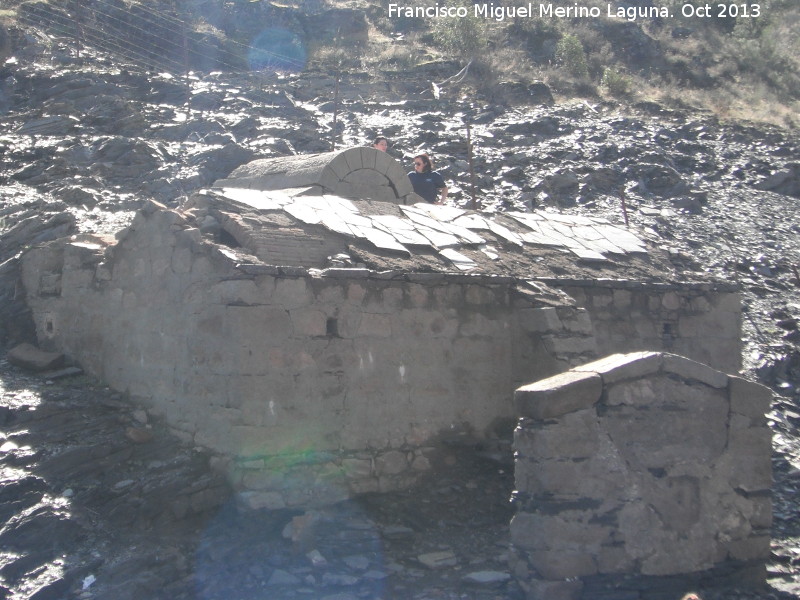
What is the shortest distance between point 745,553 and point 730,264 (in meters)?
9.94

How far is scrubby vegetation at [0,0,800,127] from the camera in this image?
25281 millimetres

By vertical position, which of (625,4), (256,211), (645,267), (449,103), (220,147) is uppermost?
(625,4)

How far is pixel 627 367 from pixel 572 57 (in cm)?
2412

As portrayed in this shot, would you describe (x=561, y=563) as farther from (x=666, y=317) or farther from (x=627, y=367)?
(x=666, y=317)

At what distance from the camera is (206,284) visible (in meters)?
6.82

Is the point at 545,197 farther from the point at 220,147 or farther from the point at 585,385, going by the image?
the point at 585,385

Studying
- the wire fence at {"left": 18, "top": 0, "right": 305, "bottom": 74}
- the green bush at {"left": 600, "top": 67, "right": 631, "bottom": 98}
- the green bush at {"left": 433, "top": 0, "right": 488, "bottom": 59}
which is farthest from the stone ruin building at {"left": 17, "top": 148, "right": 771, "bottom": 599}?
the green bush at {"left": 433, "top": 0, "right": 488, "bottom": 59}

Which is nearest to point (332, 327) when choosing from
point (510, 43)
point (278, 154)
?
point (278, 154)

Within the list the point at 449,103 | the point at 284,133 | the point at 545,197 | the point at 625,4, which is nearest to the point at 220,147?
the point at 284,133

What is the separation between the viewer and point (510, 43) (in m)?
30.1

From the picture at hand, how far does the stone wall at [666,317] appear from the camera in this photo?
337 inches

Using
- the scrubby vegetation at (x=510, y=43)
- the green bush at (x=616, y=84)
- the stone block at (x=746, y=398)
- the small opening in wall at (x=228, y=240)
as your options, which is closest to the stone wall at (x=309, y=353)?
the small opening in wall at (x=228, y=240)

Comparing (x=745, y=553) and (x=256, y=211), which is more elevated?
(x=256, y=211)

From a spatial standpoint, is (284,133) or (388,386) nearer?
(388,386)
